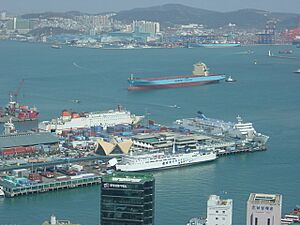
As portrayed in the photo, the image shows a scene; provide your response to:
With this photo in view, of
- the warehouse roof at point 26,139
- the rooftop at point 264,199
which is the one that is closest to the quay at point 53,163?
the warehouse roof at point 26,139

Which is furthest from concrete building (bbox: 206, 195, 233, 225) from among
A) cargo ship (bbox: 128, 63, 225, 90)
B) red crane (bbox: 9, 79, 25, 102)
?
cargo ship (bbox: 128, 63, 225, 90)

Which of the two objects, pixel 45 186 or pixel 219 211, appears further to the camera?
pixel 45 186

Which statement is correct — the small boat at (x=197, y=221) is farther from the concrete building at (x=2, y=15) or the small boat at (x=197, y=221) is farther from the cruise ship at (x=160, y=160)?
the concrete building at (x=2, y=15)

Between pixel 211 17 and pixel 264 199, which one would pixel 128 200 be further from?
pixel 211 17

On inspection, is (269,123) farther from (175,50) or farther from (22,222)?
(175,50)

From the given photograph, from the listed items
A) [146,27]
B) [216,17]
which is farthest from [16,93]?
[216,17]
